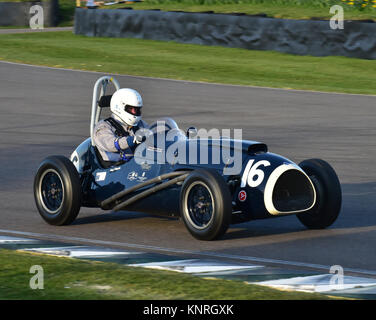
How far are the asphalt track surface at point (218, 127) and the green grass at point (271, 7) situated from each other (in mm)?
6542

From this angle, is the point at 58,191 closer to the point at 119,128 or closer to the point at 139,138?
the point at 119,128

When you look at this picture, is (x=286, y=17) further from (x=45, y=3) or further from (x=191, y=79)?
(x=45, y=3)

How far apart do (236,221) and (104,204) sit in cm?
149

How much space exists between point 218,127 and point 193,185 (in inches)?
328

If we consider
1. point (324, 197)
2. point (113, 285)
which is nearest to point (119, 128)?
Answer: point (324, 197)

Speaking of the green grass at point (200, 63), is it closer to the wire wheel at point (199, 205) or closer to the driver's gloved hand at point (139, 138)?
the driver's gloved hand at point (139, 138)

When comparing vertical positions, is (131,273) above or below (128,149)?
below

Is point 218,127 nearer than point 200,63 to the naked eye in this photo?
Yes

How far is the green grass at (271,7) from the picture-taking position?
89.9ft

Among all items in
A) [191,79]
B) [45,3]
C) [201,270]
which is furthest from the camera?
[45,3]

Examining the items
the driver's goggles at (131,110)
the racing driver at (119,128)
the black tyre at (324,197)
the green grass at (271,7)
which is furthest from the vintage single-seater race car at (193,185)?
the green grass at (271,7)

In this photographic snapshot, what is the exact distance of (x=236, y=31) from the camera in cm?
2705
